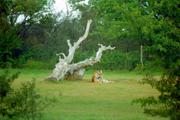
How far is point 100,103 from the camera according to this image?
19.6 m

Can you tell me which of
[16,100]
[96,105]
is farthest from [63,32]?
[16,100]

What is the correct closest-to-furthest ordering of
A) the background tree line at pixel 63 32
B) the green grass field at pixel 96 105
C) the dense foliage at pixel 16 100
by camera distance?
1. the dense foliage at pixel 16 100
2. the green grass field at pixel 96 105
3. the background tree line at pixel 63 32

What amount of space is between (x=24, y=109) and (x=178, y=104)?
3.68 m

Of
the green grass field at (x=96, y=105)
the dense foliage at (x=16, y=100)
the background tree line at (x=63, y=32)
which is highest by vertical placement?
the background tree line at (x=63, y=32)

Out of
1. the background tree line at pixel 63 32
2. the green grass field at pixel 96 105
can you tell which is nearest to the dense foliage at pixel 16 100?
the green grass field at pixel 96 105

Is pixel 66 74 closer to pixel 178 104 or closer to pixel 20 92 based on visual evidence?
pixel 20 92

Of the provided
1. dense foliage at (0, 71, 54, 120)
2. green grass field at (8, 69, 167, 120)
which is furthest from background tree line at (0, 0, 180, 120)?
dense foliage at (0, 71, 54, 120)

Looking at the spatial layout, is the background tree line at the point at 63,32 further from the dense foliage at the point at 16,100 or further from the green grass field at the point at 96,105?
the dense foliage at the point at 16,100

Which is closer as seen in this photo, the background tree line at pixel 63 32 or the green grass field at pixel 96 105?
the green grass field at pixel 96 105

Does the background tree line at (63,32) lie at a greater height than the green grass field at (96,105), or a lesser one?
greater


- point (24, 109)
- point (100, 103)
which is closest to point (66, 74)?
point (100, 103)

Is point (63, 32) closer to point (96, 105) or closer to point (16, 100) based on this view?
point (96, 105)

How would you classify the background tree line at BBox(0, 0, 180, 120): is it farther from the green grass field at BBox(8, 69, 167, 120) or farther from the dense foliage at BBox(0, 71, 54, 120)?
the dense foliage at BBox(0, 71, 54, 120)

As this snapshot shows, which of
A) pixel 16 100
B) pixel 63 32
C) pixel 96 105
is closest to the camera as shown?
pixel 16 100
